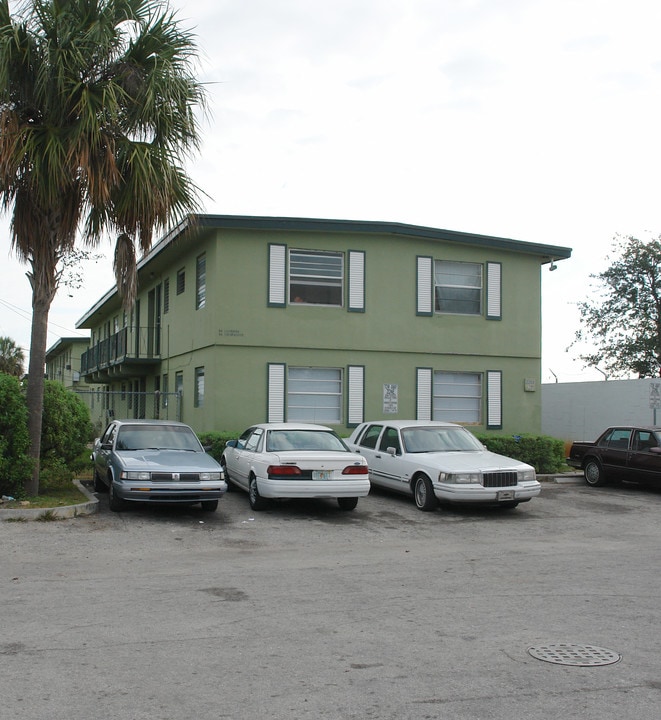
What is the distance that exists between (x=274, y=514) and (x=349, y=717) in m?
8.60

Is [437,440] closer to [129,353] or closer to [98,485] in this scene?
[98,485]

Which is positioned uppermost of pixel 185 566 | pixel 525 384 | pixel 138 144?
pixel 138 144

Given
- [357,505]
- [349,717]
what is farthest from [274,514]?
[349,717]

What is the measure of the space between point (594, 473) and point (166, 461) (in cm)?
1042

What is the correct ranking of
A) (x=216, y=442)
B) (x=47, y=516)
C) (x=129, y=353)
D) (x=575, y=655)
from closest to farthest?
(x=575, y=655)
(x=47, y=516)
(x=216, y=442)
(x=129, y=353)

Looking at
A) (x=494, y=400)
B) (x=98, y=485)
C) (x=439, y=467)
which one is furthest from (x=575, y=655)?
(x=494, y=400)

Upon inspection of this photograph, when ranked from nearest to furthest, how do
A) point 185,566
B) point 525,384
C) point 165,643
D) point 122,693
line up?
point 122,693 < point 165,643 < point 185,566 < point 525,384

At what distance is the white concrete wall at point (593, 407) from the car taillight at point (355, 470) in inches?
653

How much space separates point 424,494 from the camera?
13633mm

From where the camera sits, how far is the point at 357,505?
14.3 metres

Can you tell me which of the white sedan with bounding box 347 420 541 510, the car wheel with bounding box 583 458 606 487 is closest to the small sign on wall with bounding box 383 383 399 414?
the white sedan with bounding box 347 420 541 510

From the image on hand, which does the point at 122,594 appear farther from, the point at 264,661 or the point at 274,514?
the point at 274,514

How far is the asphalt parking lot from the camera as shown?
15.9ft

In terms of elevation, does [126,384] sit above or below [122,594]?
above
